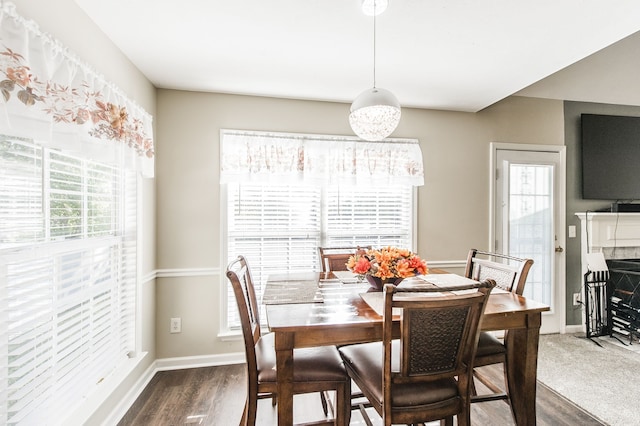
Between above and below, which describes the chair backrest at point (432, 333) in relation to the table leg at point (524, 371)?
above

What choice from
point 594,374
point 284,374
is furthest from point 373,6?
point 594,374

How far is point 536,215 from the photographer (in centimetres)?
350

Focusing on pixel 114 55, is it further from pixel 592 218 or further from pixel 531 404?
pixel 592 218

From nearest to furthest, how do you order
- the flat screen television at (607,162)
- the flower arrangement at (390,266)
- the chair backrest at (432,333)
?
the chair backrest at (432,333) < the flower arrangement at (390,266) < the flat screen television at (607,162)

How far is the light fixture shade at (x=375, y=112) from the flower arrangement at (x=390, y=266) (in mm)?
697

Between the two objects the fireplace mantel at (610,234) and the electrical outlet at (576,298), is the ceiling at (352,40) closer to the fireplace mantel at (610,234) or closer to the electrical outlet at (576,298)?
the fireplace mantel at (610,234)

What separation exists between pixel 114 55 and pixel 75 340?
1.72m

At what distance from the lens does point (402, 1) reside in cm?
167

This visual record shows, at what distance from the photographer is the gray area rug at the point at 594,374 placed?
222 cm

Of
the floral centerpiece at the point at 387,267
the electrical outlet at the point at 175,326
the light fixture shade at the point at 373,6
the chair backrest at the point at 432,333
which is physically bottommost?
the electrical outlet at the point at 175,326

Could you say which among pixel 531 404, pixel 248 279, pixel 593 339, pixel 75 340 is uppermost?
pixel 248 279

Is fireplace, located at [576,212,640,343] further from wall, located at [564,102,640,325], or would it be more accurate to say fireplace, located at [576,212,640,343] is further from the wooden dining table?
the wooden dining table

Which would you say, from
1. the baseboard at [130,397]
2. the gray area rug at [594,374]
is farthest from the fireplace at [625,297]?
the baseboard at [130,397]

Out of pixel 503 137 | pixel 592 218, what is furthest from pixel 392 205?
pixel 592 218
